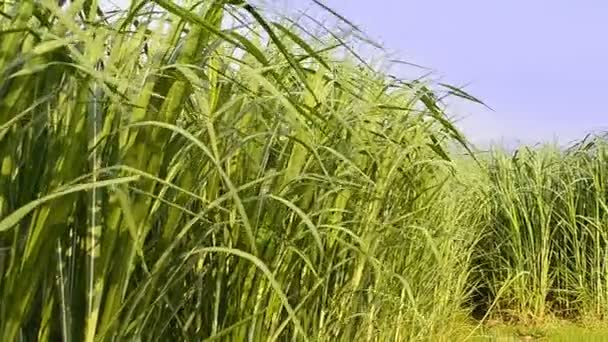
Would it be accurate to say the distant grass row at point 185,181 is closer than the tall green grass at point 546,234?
Yes

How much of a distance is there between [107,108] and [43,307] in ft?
0.93

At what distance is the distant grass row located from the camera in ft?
3.37

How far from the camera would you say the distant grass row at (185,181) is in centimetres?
103

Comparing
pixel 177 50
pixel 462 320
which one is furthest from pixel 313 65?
pixel 462 320

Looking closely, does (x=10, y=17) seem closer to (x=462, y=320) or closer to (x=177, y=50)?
(x=177, y=50)

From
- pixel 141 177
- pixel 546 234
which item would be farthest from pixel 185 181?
pixel 546 234

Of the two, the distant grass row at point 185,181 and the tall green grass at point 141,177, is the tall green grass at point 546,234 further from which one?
the tall green grass at point 141,177

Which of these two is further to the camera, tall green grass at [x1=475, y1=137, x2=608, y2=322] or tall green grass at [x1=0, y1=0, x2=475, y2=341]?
tall green grass at [x1=475, y1=137, x2=608, y2=322]

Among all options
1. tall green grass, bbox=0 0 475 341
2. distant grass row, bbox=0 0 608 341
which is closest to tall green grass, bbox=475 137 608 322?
distant grass row, bbox=0 0 608 341

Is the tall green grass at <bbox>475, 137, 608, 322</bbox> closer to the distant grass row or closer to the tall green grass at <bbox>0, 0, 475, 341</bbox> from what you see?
the distant grass row

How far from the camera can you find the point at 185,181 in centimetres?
129

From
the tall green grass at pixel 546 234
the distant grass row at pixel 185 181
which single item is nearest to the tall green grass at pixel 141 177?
the distant grass row at pixel 185 181

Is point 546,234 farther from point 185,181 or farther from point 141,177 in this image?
point 141,177

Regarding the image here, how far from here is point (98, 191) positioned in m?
1.11
